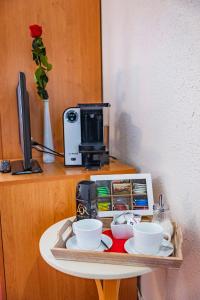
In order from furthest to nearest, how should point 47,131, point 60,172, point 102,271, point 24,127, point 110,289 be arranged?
1. point 47,131
2. point 60,172
3. point 24,127
4. point 110,289
5. point 102,271

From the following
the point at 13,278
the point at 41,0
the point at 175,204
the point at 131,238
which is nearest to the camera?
the point at 131,238

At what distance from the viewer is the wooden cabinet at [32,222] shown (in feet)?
→ 4.09

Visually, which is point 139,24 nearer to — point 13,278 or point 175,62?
point 175,62

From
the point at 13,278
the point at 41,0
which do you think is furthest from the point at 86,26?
the point at 13,278

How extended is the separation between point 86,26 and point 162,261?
1.55 m

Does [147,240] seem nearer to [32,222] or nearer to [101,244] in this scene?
[101,244]

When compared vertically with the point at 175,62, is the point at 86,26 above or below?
above

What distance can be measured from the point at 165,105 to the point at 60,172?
0.61 m

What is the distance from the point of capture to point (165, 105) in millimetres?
1129

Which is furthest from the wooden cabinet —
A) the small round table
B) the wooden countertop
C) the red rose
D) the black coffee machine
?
the red rose

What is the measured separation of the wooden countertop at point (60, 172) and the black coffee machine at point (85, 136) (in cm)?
5

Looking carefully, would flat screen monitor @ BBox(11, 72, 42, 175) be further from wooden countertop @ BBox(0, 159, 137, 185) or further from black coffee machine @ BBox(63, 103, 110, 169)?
black coffee machine @ BBox(63, 103, 110, 169)

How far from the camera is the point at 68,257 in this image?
85 cm

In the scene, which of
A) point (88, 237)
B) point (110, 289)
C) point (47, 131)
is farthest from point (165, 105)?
point (47, 131)
